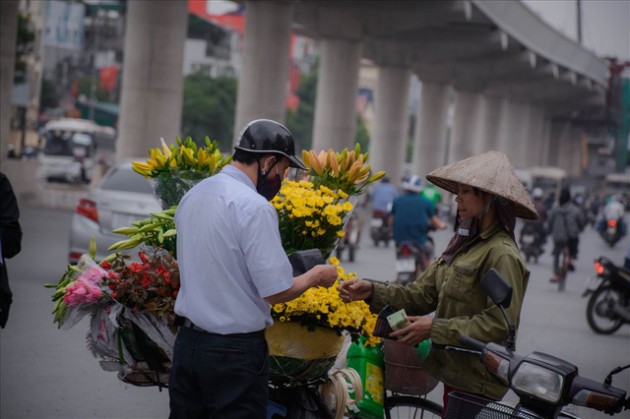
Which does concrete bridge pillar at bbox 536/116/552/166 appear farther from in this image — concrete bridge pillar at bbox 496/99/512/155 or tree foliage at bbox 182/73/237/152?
tree foliage at bbox 182/73/237/152

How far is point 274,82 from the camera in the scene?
3688 cm

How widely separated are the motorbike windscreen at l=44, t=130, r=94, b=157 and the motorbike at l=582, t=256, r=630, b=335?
47898 mm

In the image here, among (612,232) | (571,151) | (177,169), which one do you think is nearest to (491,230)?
(177,169)

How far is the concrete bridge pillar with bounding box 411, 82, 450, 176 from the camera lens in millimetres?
65562

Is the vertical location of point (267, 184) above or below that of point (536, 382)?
above

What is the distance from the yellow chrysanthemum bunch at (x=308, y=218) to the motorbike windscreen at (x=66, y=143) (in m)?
56.5

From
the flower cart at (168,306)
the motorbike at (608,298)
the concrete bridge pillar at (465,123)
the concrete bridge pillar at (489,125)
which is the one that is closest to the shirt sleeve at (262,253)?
the flower cart at (168,306)

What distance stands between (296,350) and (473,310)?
821 mm

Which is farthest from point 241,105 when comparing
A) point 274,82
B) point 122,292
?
point 122,292

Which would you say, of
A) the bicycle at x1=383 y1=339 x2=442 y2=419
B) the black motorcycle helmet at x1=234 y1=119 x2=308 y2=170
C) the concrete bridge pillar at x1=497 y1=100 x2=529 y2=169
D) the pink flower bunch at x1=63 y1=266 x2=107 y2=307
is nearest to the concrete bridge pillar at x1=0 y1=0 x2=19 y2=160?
the pink flower bunch at x1=63 y1=266 x2=107 y2=307

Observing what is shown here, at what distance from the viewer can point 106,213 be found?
1515 centimetres

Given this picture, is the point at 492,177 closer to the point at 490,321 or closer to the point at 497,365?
the point at 490,321

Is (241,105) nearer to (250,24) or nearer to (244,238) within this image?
(250,24)

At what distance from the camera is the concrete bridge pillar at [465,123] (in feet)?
234
